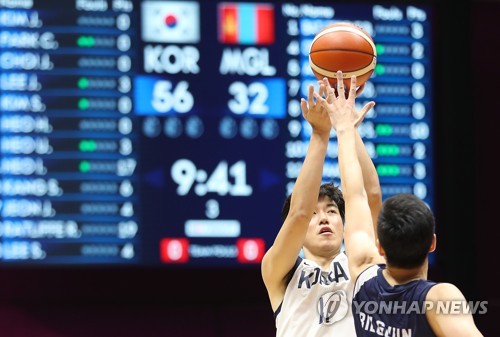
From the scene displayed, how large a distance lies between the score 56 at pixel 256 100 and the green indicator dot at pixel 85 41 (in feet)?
2.89

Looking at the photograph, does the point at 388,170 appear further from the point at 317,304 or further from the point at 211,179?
the point at 317,304

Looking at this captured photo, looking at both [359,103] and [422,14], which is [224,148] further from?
[422,14]

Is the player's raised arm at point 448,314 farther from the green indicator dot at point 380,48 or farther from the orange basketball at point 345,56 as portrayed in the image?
the green indicator dot at point 380,48

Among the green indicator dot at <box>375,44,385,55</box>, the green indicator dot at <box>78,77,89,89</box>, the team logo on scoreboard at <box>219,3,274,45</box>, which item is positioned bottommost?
the green indicator dot at <box>78,77,89,89</box>

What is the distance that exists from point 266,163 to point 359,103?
2.35 feet

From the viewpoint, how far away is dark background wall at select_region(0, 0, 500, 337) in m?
6.61

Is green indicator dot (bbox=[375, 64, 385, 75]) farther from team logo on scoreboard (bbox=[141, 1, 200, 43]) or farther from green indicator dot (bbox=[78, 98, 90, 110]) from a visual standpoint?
green indicator dot (bbox=[78, 98, 90, 110])

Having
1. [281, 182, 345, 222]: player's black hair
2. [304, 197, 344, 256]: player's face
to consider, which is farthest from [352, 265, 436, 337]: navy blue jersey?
A: [281, 182, 345, 222]: player's black hair

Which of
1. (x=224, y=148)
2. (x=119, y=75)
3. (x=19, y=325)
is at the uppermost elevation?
(x=119, y=75)

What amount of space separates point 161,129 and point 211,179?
43 centimetres

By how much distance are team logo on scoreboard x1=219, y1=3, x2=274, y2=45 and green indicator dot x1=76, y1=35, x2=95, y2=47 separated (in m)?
0.79

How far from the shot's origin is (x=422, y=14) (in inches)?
268

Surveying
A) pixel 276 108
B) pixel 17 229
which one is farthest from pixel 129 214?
pixel 276 108

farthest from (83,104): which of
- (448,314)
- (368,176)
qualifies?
(448,314)
